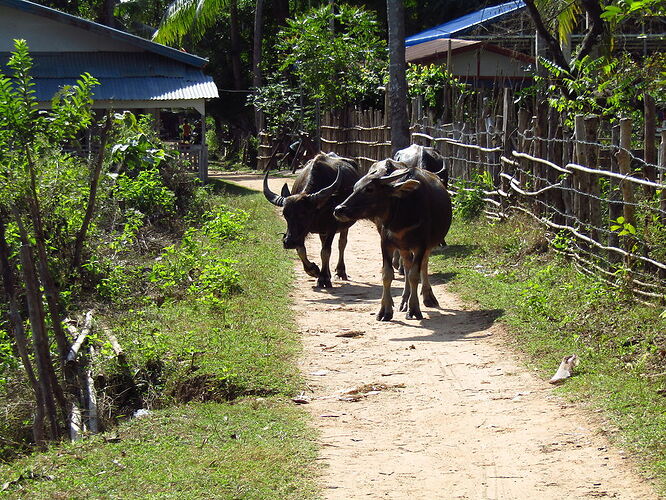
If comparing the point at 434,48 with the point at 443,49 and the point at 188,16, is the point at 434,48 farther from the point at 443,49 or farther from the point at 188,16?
the point at 188,16

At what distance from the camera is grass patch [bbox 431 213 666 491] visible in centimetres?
554

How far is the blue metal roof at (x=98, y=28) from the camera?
2173 cm

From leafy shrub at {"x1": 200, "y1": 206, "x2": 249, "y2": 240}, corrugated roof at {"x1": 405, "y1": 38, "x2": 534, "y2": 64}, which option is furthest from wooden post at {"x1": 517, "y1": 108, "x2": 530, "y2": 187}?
corrugated roof at {"x1": 405, "y1": 38, "x2": 534, "y2": 64}

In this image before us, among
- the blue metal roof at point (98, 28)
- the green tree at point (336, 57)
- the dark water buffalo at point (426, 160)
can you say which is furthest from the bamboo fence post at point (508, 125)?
the blue metal roof at point (98, 28)

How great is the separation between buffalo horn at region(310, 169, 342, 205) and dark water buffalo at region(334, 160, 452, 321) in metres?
1.49

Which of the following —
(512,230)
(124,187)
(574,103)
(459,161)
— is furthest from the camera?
(459,161)

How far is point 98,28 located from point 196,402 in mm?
17923

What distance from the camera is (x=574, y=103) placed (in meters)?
10.5

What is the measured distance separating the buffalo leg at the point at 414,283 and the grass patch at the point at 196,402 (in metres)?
1.28

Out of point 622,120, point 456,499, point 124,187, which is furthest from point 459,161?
point 456,499

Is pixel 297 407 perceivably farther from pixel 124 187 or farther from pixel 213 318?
pixel 124 187

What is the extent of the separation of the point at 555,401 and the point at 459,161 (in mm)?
9433

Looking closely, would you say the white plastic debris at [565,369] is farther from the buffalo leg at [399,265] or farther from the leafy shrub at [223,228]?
the leafy shrub at [223,228]

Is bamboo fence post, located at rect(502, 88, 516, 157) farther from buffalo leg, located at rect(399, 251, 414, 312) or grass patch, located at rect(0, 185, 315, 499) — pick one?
buffalo leg, located at rect(399, 251, 414, 312)
